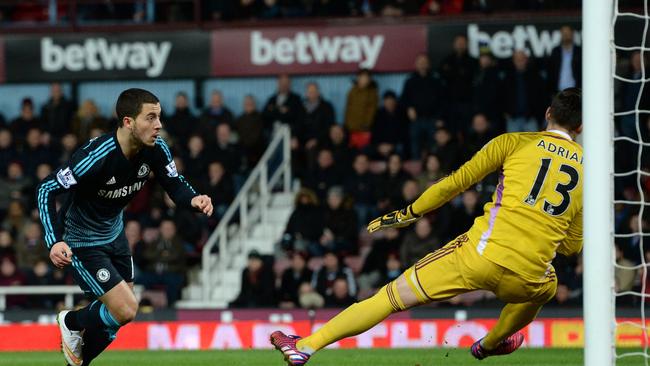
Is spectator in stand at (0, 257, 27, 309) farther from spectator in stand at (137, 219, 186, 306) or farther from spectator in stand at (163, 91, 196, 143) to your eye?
spectator in stand at (163, 91, 196, 143)

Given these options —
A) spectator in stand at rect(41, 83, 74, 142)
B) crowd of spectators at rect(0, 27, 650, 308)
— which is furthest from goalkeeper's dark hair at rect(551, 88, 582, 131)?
spectator in stand at rect(41, 83, 74, 142)

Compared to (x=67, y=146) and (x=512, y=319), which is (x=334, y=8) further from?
(x=512, y=319)

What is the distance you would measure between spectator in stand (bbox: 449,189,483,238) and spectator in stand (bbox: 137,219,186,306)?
3.54 meters

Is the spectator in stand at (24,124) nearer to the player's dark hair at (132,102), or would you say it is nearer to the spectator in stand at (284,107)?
the spectator in stand at (284,107)

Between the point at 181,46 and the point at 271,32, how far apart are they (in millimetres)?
1390

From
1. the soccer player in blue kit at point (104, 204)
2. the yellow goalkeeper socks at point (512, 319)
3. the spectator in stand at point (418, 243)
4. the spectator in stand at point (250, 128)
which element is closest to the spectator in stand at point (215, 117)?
the spectator in stand at point (250, 128)

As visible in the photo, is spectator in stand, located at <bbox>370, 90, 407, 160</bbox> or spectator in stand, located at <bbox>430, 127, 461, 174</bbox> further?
spectator in stand, located at <bbox>370, 90, 407, 160</bbox>

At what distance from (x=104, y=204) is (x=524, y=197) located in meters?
2.68

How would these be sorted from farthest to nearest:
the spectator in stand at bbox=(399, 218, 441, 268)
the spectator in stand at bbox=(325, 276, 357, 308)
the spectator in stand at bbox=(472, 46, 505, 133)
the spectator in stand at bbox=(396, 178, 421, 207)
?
the spectator in stand at bbox=(472, 46, 505, 133) < the spectator in stand at bbox=(396, 178, 421, 207) < the spectator in stand at bbox=(399, 218, 441, 268) < the spectator in stand at bbox=(325, 276, 357, 308)

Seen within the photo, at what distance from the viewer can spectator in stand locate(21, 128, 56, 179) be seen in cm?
1725

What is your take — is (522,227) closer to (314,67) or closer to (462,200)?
(462,200)

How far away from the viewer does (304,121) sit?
1702 cm

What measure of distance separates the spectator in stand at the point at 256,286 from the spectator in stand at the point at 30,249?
3.00 metres

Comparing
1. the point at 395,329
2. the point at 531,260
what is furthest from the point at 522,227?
the point at 395,329
